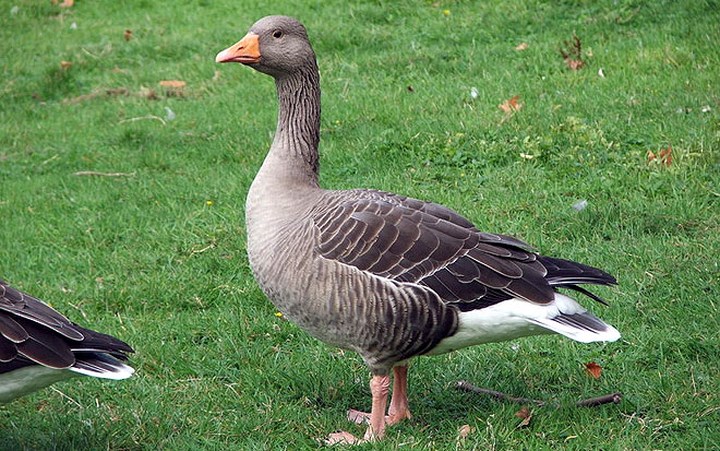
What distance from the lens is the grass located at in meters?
4.60

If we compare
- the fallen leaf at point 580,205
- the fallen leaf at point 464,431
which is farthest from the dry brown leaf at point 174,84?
the fallen leaf at point 464,431

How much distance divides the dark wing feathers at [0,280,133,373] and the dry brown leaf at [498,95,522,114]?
4.59m

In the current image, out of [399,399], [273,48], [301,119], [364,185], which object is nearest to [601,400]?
[399,399]

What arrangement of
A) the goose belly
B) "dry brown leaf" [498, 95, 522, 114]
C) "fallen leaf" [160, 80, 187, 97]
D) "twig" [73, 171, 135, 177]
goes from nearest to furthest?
1. the goose belly
2. "dry brown leaf" [498, 95, 522, 114]
3. "twig" [73, 171, 135, 177]
4. "fallen leaf" [160, 80, 187, 97]

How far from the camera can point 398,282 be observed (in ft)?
13.9

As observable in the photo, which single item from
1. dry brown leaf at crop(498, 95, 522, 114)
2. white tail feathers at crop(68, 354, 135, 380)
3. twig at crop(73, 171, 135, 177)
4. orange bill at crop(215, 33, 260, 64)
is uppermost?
orange bill at crop(215, 33, 260, 64)

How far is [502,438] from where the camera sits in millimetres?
4211

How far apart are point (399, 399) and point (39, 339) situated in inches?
65.6

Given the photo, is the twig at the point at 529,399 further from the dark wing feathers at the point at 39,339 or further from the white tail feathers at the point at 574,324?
the dark wing feathers at the point at 39,339

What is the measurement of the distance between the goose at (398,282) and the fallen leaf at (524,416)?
0.38m

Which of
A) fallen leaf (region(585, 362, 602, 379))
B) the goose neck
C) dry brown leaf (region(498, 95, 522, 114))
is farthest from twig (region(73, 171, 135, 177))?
fallen leaf (region(585, 362, 602, 379))

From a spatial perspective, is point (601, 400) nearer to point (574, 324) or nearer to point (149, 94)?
point (574, 324)

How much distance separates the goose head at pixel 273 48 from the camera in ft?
15.8

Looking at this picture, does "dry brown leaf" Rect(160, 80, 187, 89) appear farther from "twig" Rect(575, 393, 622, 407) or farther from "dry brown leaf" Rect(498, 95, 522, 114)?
"twig" Rect(575, 393, 622, 407)
